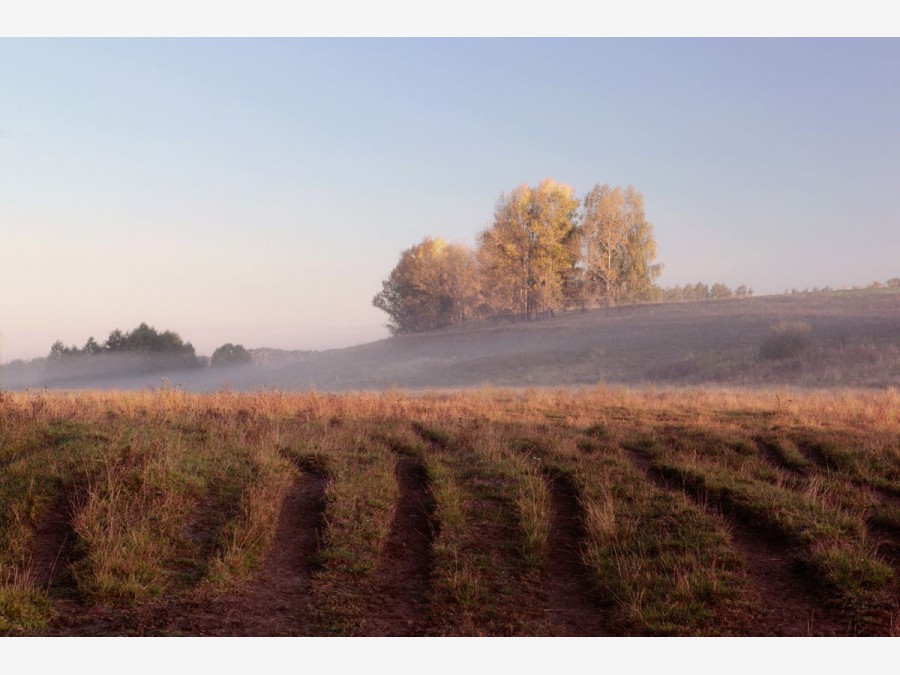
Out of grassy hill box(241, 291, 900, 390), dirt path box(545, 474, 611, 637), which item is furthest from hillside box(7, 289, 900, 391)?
dirt path box(545, 474, 611, 637)

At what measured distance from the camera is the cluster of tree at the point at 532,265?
60.0 m

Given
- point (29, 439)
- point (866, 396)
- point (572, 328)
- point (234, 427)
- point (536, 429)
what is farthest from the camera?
point (572, 328)

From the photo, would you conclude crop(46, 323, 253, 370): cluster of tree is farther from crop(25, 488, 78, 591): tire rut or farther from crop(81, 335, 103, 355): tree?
crop(25, 488, 78, 591): tire rut

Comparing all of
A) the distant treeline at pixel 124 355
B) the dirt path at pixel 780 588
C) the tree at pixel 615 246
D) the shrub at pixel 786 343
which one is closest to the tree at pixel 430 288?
the tree at pixel 615 246

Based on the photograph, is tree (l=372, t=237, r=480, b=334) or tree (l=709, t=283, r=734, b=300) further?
tree (l=709, t=283, r=734, b=300)

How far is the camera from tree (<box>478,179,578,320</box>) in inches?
2354

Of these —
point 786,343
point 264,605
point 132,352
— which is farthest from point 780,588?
point 132,352

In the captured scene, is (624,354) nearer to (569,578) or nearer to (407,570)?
(569,578)

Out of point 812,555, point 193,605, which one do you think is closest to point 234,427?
point 193,605

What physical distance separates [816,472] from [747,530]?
3.35 metres

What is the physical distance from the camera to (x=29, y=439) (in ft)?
36.8

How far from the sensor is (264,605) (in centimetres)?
693

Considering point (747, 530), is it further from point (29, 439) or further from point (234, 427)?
point (29, 439)

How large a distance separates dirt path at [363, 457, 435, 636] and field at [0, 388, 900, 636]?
0.03m
